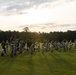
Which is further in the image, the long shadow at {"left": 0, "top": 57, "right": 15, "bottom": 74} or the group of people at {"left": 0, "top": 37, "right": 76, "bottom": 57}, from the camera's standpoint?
the group of people at {"left": 0, "top": 37, "right": 76, "bottom": 57}

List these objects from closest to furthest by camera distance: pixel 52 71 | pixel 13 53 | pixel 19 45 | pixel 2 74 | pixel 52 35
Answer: pixel 2 74, pixel 52 71, pixel 13 53, pixel 19 45, pixel 52 35

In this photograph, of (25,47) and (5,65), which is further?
(25,47)

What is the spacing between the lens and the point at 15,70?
2739 centimetres

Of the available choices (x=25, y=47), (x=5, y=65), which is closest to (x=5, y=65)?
(x=5, y=65)

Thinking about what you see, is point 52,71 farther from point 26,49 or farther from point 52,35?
point 52,35

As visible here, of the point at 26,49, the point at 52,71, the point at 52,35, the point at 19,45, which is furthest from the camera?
the point at 52,35

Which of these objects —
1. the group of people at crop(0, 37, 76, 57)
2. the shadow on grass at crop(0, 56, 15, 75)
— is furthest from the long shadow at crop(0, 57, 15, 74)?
the group of people at crop(0, 37, 76, 57)

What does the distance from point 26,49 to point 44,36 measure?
117m

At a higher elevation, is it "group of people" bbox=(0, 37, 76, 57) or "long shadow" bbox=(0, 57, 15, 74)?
"group of people" bbox=(0, 37, 76, 57)

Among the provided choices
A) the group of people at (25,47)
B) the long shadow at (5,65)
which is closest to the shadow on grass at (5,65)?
the long shadow at (5,65)

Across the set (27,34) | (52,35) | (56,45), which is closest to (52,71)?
(56,45)

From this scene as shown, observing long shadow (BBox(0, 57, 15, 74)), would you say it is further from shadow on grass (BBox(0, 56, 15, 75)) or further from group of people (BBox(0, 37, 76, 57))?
group of people (BBox(0, 37, 76, 57))

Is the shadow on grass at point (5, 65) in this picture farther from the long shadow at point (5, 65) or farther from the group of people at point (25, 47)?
the group of people at point (25, 47)

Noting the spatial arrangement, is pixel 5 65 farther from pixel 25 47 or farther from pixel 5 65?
pixel 25 47
